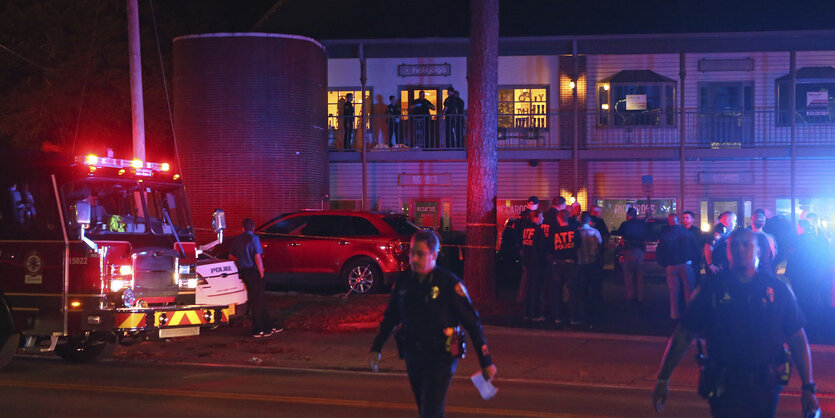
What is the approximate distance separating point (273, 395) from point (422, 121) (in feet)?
54.1

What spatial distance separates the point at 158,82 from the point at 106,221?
53.6 feet

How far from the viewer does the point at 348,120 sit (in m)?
24.2

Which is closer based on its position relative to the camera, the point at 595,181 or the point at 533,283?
the point at 533,283

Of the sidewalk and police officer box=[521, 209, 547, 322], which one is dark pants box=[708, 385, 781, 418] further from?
police officer box=[521, 209, 547, 322]

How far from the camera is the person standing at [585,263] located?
39.4 feet

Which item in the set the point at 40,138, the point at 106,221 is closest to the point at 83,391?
the point at 106,221

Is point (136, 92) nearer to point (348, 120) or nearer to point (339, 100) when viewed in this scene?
point (348, 120)

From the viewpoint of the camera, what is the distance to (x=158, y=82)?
24359 mm

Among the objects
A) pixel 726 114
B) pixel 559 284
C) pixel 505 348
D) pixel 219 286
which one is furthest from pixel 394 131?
pixel 219 286

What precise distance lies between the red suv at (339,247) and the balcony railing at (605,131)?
7.90m

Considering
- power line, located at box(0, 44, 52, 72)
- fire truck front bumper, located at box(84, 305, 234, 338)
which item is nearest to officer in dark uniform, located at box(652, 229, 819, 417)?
fire truck front bumper, located at box(84, 305, 234, 338)

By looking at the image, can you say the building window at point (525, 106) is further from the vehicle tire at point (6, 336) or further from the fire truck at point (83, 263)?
the vehicle tire at point (6, 336)

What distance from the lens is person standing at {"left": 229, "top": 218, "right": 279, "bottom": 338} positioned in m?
11.3

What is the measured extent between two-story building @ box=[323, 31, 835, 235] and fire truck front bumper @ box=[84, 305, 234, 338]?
14258mm
